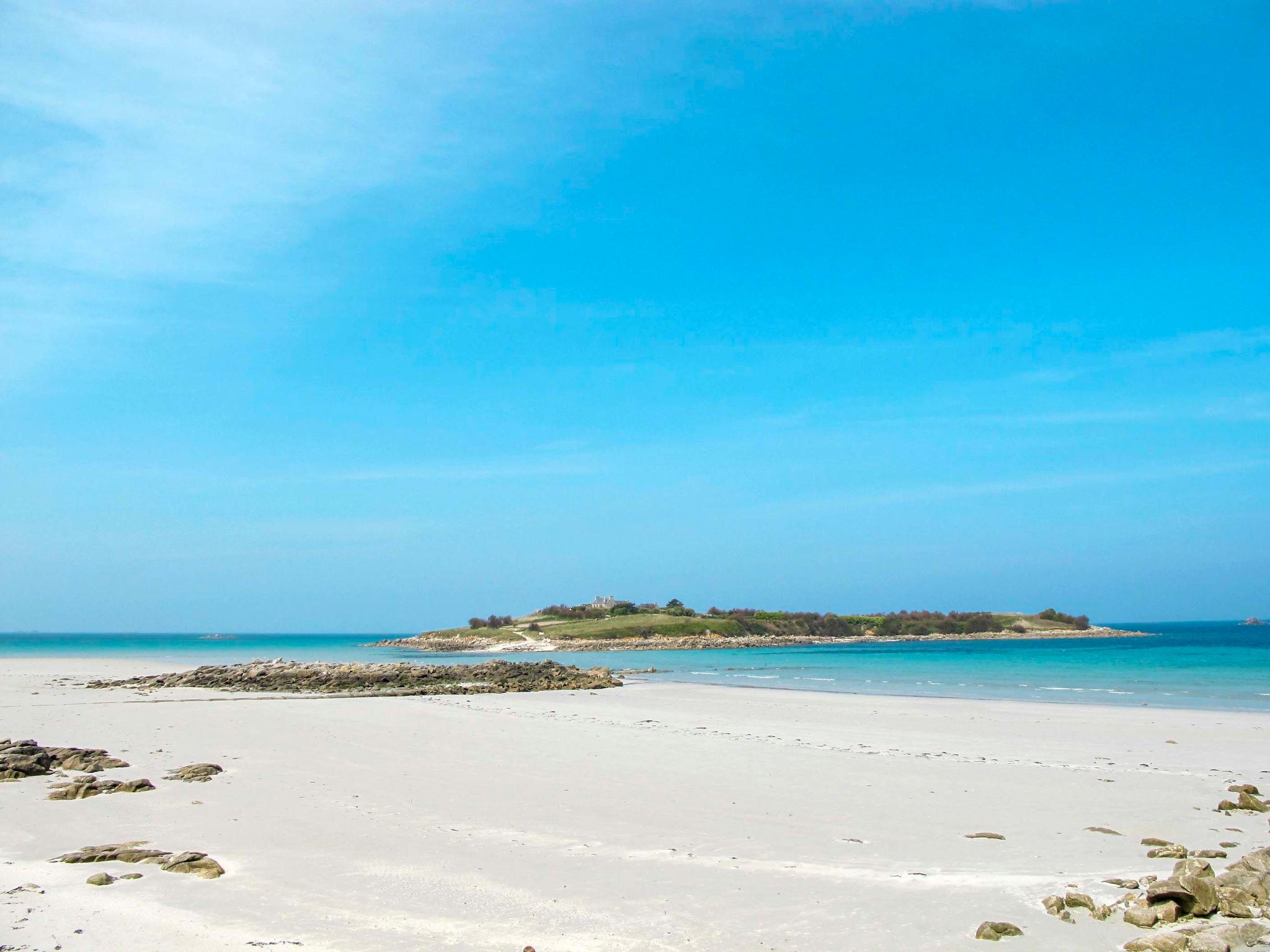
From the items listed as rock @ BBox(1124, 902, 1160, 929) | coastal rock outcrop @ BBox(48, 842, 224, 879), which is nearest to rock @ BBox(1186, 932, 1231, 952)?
rock @ BBox(1124, 902, 1160, 929)

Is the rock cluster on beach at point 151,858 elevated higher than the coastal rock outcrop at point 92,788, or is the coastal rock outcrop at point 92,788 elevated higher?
the rock cluster on beach at point 151,858

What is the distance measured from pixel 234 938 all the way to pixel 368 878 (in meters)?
1.55

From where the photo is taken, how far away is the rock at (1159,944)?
18.6 feet

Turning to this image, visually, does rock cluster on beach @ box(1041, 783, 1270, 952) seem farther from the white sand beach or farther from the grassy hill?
the grassy hill

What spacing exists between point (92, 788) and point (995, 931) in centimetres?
1001

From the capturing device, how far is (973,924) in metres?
6.27

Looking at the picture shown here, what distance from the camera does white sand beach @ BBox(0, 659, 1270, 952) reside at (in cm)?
612

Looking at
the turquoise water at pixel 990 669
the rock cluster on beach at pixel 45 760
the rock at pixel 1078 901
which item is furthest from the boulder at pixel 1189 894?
the turquoise water at pixel 990 669

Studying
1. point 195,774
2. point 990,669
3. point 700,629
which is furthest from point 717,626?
point 195,774

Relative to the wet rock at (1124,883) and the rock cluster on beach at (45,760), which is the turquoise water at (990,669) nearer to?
the wet rock at (1124,883)

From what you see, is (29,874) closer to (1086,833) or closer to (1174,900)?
(1174,900)

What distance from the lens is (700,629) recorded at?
114875mm

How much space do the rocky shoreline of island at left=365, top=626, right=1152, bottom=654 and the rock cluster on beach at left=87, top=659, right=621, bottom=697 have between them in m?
50.9

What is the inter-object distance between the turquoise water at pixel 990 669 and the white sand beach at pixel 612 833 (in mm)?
11806
